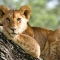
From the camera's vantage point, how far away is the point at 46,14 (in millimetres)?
29203

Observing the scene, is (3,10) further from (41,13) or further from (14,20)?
(41,13)

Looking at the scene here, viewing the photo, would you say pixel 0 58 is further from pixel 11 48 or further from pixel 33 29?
pixel 33 29

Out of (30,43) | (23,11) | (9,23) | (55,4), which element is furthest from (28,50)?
(55,4)

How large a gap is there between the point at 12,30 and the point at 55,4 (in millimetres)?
27001

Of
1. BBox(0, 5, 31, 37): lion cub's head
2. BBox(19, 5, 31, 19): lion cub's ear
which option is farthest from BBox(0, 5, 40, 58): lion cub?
BBox(19, 5, 31, 19): lion cub's ear

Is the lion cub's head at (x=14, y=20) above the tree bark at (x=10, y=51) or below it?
above

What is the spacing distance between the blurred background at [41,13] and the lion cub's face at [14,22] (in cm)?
1779

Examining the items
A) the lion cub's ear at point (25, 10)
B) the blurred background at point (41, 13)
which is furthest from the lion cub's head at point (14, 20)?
the blurred background at point (41, 13)

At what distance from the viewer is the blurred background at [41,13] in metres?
27.2

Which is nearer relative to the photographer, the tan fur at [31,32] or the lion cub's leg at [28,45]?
the lion cub's leg at [28,45]

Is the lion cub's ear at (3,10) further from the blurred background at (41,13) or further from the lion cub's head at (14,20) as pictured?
the blurred background at (41,13)

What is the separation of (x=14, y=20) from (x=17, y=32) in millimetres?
441

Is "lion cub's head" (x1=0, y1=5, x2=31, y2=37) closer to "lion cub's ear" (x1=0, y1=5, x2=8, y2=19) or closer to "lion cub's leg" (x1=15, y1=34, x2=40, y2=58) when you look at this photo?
"lion cub's ear" (x1=0, y1=5, x2=8, y2=19)

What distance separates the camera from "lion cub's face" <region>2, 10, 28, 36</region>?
24.0ft
